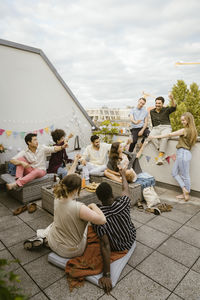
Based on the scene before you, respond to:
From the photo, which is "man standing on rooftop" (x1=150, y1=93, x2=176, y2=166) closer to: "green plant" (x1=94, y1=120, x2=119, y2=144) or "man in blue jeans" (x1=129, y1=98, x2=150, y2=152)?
"man in blue jeans" (x1=129, y1=98, x2=150, y2=152)

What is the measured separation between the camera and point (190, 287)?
6.35 ft

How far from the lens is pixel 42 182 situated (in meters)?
4.22

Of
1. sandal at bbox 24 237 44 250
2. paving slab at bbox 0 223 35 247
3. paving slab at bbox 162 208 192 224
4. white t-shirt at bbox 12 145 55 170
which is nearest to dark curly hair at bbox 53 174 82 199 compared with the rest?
sandal at bbox 24 237 44 250

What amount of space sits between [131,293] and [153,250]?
2.60ft

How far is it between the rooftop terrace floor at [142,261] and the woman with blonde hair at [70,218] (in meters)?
0.28

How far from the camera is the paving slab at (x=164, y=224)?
303 centimetres

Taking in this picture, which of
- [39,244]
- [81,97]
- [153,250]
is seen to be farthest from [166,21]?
[39,244]

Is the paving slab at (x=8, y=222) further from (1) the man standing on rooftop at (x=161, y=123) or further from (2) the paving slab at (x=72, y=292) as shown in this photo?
(1) the man standing on rooftop at (x=161, y=123)

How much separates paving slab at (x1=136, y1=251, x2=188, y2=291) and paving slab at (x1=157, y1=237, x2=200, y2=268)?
0.31ft

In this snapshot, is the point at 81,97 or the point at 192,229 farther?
the point at 81,97

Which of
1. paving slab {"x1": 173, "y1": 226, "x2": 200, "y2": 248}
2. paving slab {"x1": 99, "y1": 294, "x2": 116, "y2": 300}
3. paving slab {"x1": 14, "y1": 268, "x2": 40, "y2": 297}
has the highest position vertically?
paving slab {"x1": 14, "y1": 268, "x2": 40, "y2": 297}

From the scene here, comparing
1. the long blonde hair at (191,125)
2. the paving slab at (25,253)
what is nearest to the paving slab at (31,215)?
the paving slab at (25,253)

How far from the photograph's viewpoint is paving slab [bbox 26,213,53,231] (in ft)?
10.3

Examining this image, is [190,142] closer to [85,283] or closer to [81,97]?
[85,283]
